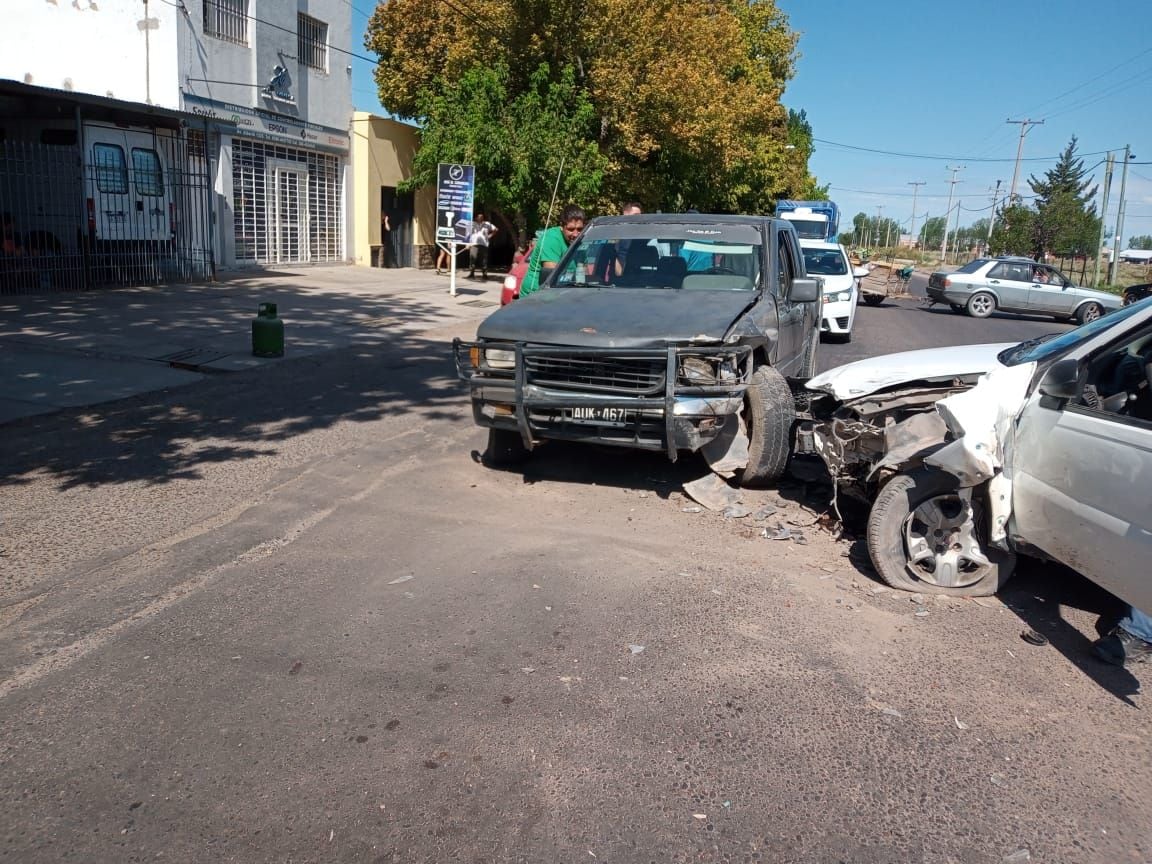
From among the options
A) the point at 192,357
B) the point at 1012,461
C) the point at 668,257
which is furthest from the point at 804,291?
the point at 192,357

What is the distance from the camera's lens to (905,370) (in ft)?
17.9

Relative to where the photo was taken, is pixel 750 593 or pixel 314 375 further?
pixel 314 375

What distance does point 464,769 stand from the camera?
10.5 ft

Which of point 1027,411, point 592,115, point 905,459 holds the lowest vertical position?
point 905,459

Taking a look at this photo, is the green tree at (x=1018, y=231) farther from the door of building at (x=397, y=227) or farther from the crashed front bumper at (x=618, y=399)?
the crashed front bumper at (x=618, y=399)

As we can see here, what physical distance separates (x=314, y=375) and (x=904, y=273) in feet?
111

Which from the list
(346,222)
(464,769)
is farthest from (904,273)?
(464,769)

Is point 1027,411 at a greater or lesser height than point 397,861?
greater

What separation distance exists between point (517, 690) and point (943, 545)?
7.98 ft

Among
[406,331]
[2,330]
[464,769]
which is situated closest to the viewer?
[464,769]

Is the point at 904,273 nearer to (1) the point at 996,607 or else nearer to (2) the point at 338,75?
(2) the point at 338,75

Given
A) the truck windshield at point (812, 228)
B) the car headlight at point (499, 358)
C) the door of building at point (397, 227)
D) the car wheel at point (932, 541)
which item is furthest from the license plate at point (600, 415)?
the truck windshield at point (812, 228)

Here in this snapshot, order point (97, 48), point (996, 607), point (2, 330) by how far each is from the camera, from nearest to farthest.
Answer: point (996, 607)
point (2, 330)
point (97, 48)

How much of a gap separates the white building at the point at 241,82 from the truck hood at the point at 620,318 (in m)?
14.6
